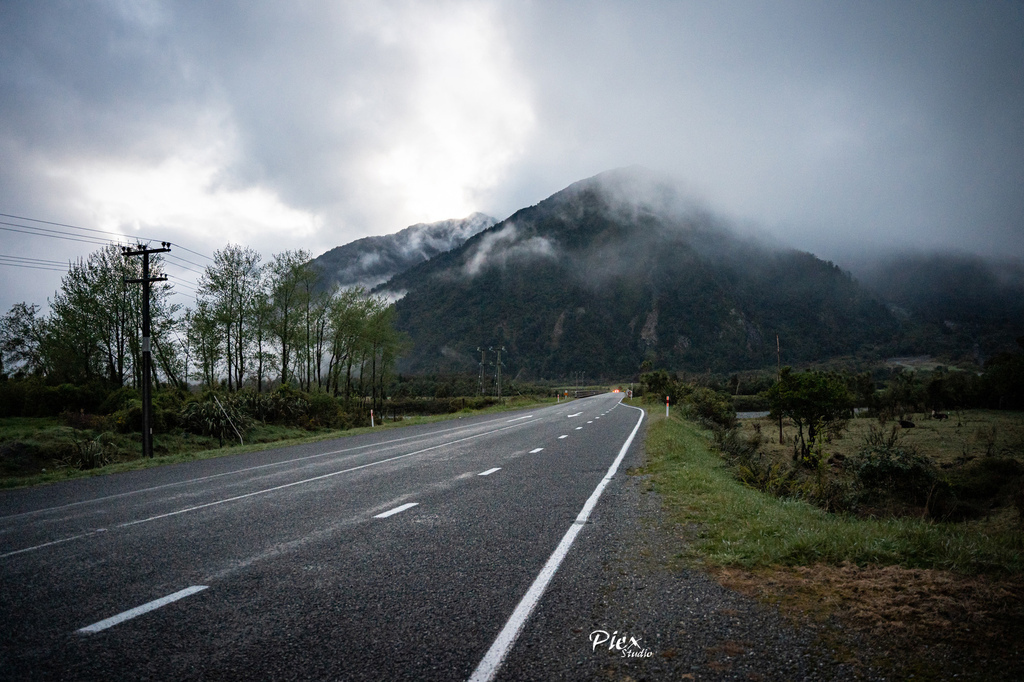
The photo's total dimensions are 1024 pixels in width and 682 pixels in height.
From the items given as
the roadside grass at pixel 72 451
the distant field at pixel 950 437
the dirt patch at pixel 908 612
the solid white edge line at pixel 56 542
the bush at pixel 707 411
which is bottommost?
the distant field at pixel 950 437

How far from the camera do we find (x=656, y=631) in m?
3.68

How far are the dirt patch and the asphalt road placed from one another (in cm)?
196

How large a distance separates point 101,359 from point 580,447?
32.6m

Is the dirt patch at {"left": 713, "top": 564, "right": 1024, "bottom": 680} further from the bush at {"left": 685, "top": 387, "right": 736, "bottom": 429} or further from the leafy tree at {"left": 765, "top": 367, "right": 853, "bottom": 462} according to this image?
the bush at {"left": 685, "top": 387, "right": 736, "bottom": 429}

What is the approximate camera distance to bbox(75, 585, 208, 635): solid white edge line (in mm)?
3844

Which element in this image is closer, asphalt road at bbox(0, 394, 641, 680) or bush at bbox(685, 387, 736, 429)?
asphalt road at bbox(0, 394, 641, 680)

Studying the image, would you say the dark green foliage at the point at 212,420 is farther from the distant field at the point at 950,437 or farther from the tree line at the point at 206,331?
the distant field at the point at 950,437

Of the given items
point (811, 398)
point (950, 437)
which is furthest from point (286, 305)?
point (950, 437)

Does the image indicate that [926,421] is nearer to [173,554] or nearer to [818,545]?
[818,545]

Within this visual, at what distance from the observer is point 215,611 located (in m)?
4.13

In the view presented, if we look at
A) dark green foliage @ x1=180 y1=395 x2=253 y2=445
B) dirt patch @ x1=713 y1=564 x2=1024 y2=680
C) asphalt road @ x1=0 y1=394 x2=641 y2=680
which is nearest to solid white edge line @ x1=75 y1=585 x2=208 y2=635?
asphalt road @ x1=0 y1=394 x2=641 y2=680

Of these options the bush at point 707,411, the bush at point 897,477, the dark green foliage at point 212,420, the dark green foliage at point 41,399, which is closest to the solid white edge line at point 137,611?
the bush at point 897,477

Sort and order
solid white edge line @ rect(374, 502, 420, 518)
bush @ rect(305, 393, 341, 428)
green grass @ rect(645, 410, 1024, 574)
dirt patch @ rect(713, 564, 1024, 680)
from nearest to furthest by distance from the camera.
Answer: dirt patch @ rect(713, 564, 1024, 680) → green grass @ rect(645, 410, 1024, 574) → solid white edge line @ rect(374, 502, 420, 518) → bush @ rect(305, 393, 341, 428)

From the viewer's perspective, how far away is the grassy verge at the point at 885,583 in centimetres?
314
